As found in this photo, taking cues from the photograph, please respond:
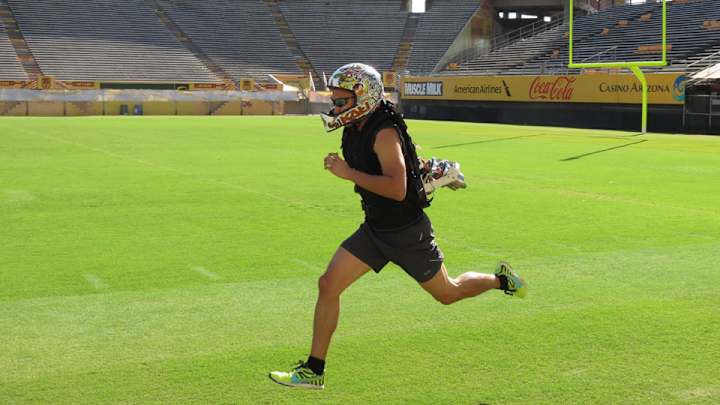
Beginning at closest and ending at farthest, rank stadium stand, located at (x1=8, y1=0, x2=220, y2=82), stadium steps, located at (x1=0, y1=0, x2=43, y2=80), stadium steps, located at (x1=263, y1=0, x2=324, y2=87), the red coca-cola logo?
the red coca-cola logo
stadium steps, located at (x1=0, y1=0, x2=43, y2=80)
stadium stand, located at (x1=8, y1=0, x2=220, y2=82)
stadium steps, located at (x1=263, y1=0, x2=324, y2=87)

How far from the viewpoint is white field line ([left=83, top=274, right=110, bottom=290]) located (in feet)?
24.3

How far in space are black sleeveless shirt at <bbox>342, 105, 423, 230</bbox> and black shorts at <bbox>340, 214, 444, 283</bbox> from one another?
45mm

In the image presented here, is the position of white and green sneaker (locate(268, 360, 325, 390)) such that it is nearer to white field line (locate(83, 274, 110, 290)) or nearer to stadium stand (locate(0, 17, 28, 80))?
white field line (locate(83, 274, 110, 290))

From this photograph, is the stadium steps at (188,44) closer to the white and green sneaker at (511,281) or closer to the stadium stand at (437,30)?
the stadium stand at (437,30)

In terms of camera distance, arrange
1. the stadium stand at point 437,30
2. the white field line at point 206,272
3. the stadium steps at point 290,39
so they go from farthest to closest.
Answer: the stadium stand at point 437,30 < the stadium steps at point 290,39 < the white field line at point 206,272

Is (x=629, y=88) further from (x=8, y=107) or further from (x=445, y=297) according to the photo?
(x=445, y=297)

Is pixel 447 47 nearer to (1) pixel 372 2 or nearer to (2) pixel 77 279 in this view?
(1) pixel 372 2

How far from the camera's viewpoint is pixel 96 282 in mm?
7566

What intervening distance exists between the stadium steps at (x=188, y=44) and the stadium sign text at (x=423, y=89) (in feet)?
43.9

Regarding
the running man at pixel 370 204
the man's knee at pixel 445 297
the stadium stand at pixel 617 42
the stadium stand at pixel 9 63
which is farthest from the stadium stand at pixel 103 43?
the running man at pixel 370 204

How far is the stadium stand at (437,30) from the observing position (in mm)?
66262

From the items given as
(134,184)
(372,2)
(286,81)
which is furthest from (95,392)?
(372,2)

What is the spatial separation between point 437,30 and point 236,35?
15.1 meters

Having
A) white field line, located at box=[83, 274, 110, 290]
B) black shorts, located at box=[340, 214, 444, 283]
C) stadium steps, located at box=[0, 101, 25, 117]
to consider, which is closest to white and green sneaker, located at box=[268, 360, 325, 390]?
black shorts, located at box=[340, 214, 444, 283]
